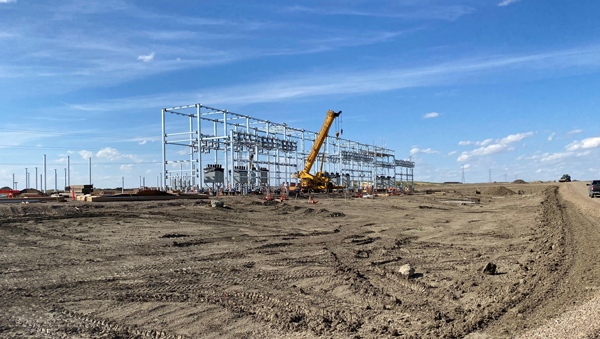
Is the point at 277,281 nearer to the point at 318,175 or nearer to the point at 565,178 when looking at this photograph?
the point at 318,175

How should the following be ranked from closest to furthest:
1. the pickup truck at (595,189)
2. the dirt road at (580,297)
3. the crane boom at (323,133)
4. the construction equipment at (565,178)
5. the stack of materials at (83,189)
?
1. the dirt road at (580,297)
2. the stack of materials at (83,189)
3. the pickup truck at (595,189)
4. the crane boom at (323,133)
5. the construction equipment at (565,178)

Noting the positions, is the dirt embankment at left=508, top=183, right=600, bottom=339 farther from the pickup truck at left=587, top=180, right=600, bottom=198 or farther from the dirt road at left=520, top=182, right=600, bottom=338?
the pickup truck at left=587, top=180, right=600, bottom=198

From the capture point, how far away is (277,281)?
747 centimetres

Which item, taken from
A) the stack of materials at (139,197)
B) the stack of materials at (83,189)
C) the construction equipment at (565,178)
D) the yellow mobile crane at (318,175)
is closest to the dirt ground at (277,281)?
the stack of materials at (139,197)

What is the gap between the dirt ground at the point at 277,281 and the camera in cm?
523

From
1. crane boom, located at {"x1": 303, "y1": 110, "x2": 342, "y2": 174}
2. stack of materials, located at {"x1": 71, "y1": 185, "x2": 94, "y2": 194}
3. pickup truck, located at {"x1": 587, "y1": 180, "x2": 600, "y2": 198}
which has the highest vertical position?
crane boom, located at {"x1": 303, "y1": 110, "x2": 342, "y2": 174}

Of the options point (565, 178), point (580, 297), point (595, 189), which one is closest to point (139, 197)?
point (580, 297)

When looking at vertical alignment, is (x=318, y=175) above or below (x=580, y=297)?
above

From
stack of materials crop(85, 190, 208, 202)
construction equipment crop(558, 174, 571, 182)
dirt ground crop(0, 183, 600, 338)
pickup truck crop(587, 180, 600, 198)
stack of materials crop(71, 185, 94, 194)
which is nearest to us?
dirt ground crop(0, 183, 600, 338)

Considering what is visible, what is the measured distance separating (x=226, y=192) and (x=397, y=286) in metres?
30.8

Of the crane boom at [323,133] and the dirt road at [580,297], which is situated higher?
the crane boom at [323,133]

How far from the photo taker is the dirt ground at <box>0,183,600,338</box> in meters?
5.23

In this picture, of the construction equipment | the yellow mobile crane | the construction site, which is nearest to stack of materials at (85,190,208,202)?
the construction site

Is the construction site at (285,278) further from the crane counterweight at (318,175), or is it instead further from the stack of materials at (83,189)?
the crane counterweight at (318,175)
